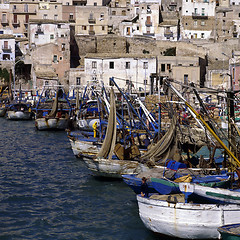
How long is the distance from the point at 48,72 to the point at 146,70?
17344 mm

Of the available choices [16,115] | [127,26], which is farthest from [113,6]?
[16,115]

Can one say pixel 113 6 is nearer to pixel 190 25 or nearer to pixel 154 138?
pixel 190 25

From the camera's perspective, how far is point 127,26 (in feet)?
301

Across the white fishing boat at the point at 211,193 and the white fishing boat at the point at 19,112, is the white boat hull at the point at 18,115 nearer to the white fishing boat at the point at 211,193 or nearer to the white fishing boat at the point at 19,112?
the white fishing boat at the point at 19,112

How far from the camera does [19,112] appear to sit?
64875mm

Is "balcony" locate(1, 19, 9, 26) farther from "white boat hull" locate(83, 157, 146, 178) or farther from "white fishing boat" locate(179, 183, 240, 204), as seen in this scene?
"white fishing boat" locate(179, 183, 240, 204)

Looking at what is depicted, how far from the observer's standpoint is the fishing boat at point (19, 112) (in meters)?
64.9

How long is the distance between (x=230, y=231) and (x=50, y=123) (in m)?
38.6

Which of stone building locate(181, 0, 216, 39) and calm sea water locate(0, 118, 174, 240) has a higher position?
stone building locate(181, 0, 216, 39)

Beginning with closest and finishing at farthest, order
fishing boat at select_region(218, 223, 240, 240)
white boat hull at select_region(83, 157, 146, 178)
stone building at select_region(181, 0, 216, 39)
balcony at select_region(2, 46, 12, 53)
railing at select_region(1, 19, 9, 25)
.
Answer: fishing boat at select_region(218, 223, 240, 240) < white boat hull at select_region(83, 157, 146, 178) < balcony at select_region(2, 46, 12, 53) < stone building at select_region(181, 0, 216, 39) < railing at select_region(1, 19, 9, 25)

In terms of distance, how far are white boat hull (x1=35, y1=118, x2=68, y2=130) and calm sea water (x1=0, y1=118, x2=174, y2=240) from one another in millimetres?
14888

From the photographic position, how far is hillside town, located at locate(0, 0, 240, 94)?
76.3 meters

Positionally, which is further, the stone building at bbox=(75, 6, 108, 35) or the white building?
the stone building at bbox=(75, 6, 108, 35)

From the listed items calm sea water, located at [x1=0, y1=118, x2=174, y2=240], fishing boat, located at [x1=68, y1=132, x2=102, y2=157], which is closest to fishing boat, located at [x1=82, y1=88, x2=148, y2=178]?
calm sea water, located at [x1=0, y1=118, x2=174, y2=240]
